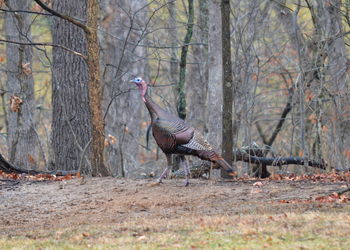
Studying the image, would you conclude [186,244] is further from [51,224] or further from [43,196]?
[43,196]

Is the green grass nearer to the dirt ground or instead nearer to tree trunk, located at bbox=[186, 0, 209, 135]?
the dirt ground

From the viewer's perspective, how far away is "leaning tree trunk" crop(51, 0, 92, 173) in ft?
51.2

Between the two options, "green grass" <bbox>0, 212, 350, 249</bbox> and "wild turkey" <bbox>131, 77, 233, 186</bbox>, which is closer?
"green grass" <bbox>0, 212, 350, 249</bbox>

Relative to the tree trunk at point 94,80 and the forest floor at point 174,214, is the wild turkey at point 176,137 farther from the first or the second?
the tree trunk at point 94,80

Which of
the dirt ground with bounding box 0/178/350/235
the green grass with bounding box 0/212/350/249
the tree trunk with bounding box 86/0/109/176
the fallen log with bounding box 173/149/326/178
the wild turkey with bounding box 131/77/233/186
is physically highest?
the tree trunk with bounding box 86/0/109/176

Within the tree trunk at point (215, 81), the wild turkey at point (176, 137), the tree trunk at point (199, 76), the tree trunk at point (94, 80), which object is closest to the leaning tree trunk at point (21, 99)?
the tree trunk at point (94, 80)

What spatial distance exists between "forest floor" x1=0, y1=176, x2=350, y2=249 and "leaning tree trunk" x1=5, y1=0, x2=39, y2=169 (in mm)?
3660

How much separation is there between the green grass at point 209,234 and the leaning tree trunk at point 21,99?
22.3 feet

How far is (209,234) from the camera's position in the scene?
7703 millimetres

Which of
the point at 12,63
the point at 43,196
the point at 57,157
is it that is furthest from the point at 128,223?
the point at 12,63

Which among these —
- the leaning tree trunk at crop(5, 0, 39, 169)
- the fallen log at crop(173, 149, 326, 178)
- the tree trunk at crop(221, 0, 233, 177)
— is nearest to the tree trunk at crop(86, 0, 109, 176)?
the fallen log at crop(173, 149, 326, 178)

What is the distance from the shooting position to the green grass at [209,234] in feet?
23.7

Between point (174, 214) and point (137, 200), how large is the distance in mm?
1284

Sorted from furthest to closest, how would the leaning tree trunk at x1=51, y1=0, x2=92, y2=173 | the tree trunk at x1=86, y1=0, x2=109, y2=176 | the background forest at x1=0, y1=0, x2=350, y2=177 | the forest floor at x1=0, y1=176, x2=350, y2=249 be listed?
the leaning tree trunk at x1=51, y1=0, x2=92, y2=173 < the background forest at x1=0, y1=0, x2=350, y2=177 < the tree trunk at x1=86, y1=0, x2=109, y2=176 < the forest floor at x1=0, y1=176, x2=350, y2=249
